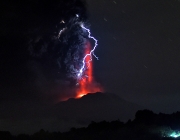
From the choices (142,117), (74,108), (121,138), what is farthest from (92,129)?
(74,108)

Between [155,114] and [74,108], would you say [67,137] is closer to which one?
[155,114]

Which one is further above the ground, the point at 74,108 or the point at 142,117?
the point at 74,108

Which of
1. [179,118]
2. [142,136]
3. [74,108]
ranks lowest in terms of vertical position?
[142,136]

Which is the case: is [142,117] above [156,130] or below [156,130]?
above

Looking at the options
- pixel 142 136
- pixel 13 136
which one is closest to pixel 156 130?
pixel 142 136

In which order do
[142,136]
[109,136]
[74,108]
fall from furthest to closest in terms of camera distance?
[74,108]
[109,136]
[142,136]

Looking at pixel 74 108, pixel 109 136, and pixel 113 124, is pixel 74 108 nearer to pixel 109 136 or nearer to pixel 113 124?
pixel 113 124

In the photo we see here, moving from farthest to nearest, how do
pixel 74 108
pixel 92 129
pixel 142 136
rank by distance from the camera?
pixel 74 108 < pixel 92 129 < pixel 142 136

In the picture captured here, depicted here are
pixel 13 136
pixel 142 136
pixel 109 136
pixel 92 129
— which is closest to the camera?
pixel 142 136

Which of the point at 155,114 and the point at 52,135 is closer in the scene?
the point at 52,135
